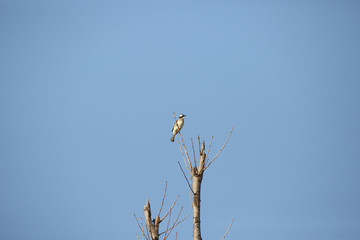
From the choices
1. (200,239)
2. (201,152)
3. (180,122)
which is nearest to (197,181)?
(201,152)

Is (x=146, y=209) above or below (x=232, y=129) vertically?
below

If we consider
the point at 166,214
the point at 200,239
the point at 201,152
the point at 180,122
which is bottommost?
the point at 200,239

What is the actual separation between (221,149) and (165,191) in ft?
4.44

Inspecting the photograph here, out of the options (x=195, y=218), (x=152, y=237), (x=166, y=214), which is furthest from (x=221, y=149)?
(x=152, y=237)

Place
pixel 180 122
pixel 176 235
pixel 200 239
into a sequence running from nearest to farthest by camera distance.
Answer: pixel 200 239, pixel 176 235, pixel 180 122

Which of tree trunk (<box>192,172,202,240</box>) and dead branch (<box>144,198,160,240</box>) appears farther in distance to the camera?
dead branch (<box>144,198,160,240</box>)

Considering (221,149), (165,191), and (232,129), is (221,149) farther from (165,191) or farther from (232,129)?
(165,191)

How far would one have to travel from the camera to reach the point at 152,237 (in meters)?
7.26

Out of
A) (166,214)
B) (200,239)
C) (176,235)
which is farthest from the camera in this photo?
(166,214)

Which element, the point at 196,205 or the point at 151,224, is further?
the point at 151,224

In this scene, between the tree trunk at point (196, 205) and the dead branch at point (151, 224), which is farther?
the dead branch at point (151, 224)

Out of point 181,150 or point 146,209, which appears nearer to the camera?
point 181,150

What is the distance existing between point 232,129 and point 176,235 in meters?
2.17

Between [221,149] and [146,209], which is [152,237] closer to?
[146,209]
